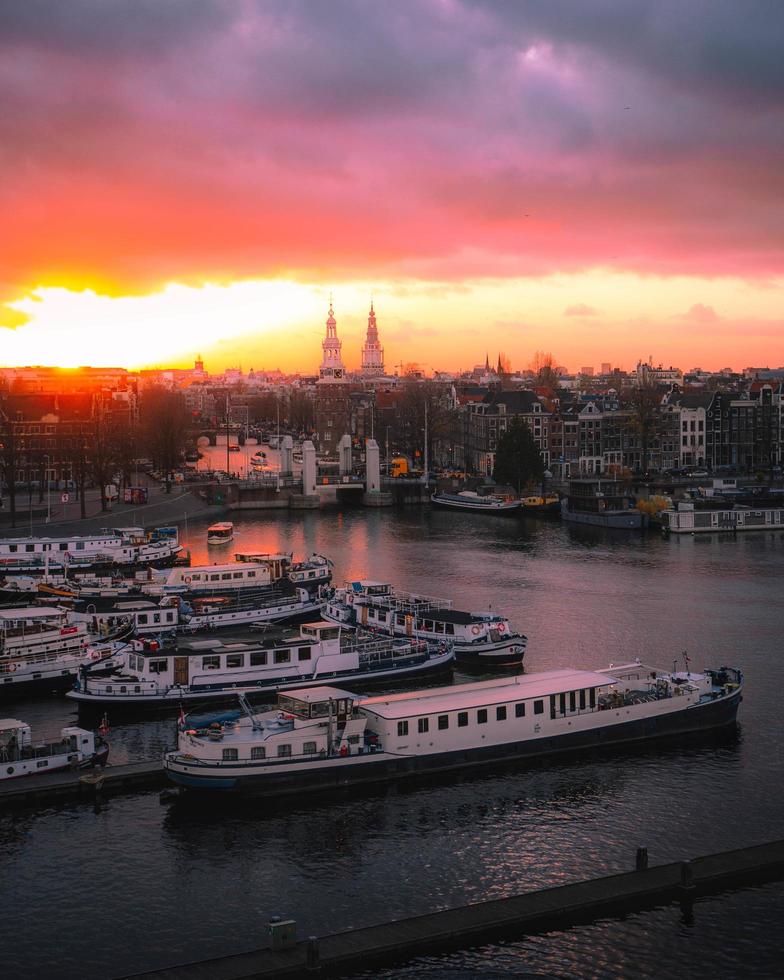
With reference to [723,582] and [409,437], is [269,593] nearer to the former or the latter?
[723,582]

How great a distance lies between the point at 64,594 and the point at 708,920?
107 feet

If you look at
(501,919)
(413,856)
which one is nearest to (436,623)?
(413,856)

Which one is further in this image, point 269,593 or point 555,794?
point 269,593

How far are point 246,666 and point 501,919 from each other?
1454 centimetres

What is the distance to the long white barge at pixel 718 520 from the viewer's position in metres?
69.9

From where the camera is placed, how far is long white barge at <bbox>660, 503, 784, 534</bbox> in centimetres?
6994

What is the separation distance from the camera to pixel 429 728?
27.3m

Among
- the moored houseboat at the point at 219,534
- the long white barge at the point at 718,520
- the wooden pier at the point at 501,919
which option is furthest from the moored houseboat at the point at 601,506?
the wooden pier at the point at 501,919

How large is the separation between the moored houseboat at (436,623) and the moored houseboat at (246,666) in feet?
4.55

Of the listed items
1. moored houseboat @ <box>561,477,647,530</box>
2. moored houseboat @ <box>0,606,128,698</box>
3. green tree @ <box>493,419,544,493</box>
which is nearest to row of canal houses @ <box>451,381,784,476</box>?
green tree @ <box>493,419,544,493</box>

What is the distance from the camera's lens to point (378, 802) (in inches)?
1009

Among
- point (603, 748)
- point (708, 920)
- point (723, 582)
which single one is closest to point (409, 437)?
point (723, 582)

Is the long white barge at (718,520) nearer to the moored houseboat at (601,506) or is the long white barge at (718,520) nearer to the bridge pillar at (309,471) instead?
the moored houseboat at (601,506)

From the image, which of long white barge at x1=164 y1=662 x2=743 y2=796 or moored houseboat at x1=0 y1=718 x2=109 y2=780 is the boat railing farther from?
moored houseboat at x1=0 y1=718 x2=109 y2=780
